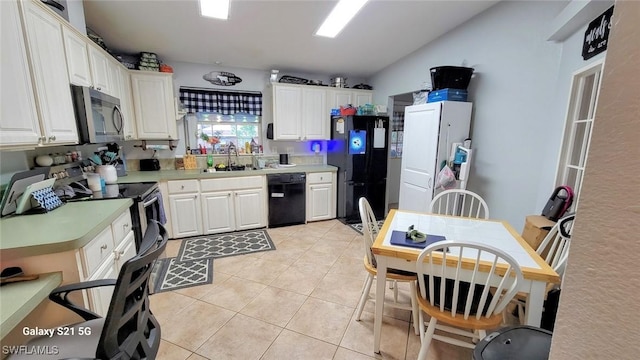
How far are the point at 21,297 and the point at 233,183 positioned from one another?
8.29 feet

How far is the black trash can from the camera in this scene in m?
0.72

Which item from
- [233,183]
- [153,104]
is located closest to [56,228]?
[233,183]

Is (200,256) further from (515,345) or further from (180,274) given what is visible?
(515,345)

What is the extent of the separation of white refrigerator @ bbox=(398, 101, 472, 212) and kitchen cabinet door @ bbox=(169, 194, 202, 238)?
273cm

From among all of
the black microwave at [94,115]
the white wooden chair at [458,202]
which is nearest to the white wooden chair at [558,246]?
the white wooden chair at [458,202]

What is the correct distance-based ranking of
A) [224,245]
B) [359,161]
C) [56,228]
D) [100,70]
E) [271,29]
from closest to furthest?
1. [56,228]
2. [100,70]
3. [271,29]
4. [224,245]
5. [359,161]

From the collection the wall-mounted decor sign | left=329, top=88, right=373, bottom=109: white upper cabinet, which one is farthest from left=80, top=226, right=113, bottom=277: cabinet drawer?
left=329, top=88, right=373, bottom=109: white upper cabinet

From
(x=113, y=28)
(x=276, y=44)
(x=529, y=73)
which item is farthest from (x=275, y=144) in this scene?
(x=529, y=73)

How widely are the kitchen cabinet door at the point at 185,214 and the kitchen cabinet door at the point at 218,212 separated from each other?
9cm

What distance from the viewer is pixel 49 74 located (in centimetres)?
163

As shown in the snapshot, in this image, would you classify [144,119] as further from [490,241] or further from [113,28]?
[490,241]

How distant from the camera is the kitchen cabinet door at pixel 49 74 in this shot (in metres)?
1.50

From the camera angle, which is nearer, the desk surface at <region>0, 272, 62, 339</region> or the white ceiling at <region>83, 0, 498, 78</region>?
the desk surface at <region>0, 272, 62, 339</region>

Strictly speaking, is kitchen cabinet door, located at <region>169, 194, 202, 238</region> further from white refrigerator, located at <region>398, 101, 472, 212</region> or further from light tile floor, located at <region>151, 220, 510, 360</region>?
white refrigerator, located at <region>398, 101, 472, 212</region>
